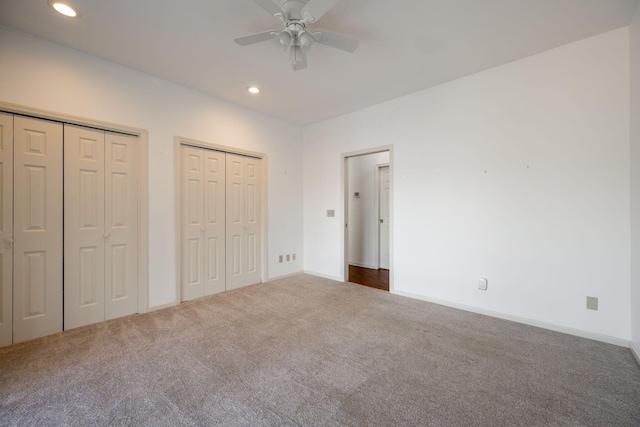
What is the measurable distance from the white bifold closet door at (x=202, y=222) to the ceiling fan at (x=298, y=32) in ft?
6.30

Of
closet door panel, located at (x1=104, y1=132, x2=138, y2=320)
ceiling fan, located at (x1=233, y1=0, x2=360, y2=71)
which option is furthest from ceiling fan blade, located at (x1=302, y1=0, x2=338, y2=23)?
closet door panel, located at (x1=104, y1=132, x2=138, y2=320)

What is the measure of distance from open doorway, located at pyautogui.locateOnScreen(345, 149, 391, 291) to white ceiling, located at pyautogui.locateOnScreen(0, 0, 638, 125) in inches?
86.8

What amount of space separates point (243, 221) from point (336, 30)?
283 cm

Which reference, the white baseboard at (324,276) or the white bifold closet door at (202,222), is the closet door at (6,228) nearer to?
the white bifold closet door at (202,222)

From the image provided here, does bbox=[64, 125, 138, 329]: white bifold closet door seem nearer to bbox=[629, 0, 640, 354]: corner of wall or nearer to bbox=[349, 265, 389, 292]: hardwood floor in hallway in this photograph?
bbox=[349, 265, 389, 292]: hardwood floor in hallway

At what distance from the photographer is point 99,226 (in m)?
2.75

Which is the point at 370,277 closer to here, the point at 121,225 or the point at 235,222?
the point at 235,222

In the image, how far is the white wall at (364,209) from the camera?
17.7ft

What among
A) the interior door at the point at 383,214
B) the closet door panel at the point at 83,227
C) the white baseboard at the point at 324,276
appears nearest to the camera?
the closet door panel at the point at 83,227

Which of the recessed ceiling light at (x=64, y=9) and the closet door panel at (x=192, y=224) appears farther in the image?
the closet door panel at (x=192, y=224)

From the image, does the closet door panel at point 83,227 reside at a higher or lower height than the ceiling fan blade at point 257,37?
lower

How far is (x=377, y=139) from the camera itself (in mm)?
3938

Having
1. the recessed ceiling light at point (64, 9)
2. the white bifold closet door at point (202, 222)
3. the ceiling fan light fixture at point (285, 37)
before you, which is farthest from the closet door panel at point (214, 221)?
the ceiling fan light fixture at point (285, 37)

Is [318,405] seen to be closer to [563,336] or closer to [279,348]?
[279,348]
